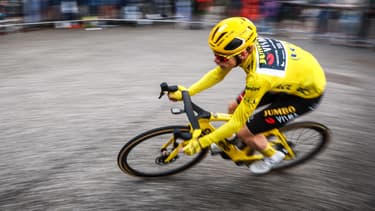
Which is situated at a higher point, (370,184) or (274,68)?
(274,68)

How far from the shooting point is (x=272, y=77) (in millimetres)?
3049

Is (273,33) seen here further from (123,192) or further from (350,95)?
(123,192)

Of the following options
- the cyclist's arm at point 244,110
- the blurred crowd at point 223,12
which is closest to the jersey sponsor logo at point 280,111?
the cyclist's arm at point 244,110

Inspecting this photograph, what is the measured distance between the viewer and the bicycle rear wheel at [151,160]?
3779 mm

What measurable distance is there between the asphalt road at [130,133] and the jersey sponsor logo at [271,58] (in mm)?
1446

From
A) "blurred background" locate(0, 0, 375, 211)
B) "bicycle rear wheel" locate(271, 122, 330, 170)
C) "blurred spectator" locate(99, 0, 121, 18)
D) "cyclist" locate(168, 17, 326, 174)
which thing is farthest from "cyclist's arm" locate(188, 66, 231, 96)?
"blurred spectator" locate(99, 0, 121, 18)

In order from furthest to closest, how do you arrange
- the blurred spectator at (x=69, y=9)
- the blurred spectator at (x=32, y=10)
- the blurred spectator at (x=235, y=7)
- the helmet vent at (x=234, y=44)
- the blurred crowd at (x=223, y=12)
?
1. the blurred spectator at (x=69, y=9)
2. the blurred spectator at (x=32, y=10)
3. the blurred spectator at (x=235, y=7)
4. the blurred crowd at (x=223, y=12)
5. the helmet vent at (x=234, y=44)

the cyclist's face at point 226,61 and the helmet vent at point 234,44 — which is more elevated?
the helmet vent at point 234,44

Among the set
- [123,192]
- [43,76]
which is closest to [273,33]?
[43,76]

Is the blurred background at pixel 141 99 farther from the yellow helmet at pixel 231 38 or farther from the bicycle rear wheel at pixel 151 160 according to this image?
the yellow helmet at pixel 231 38

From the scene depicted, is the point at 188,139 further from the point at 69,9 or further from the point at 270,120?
the point at 69,9

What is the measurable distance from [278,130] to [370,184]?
1249 mm

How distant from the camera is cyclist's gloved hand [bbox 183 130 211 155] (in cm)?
318

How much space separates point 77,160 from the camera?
14.3 ft
